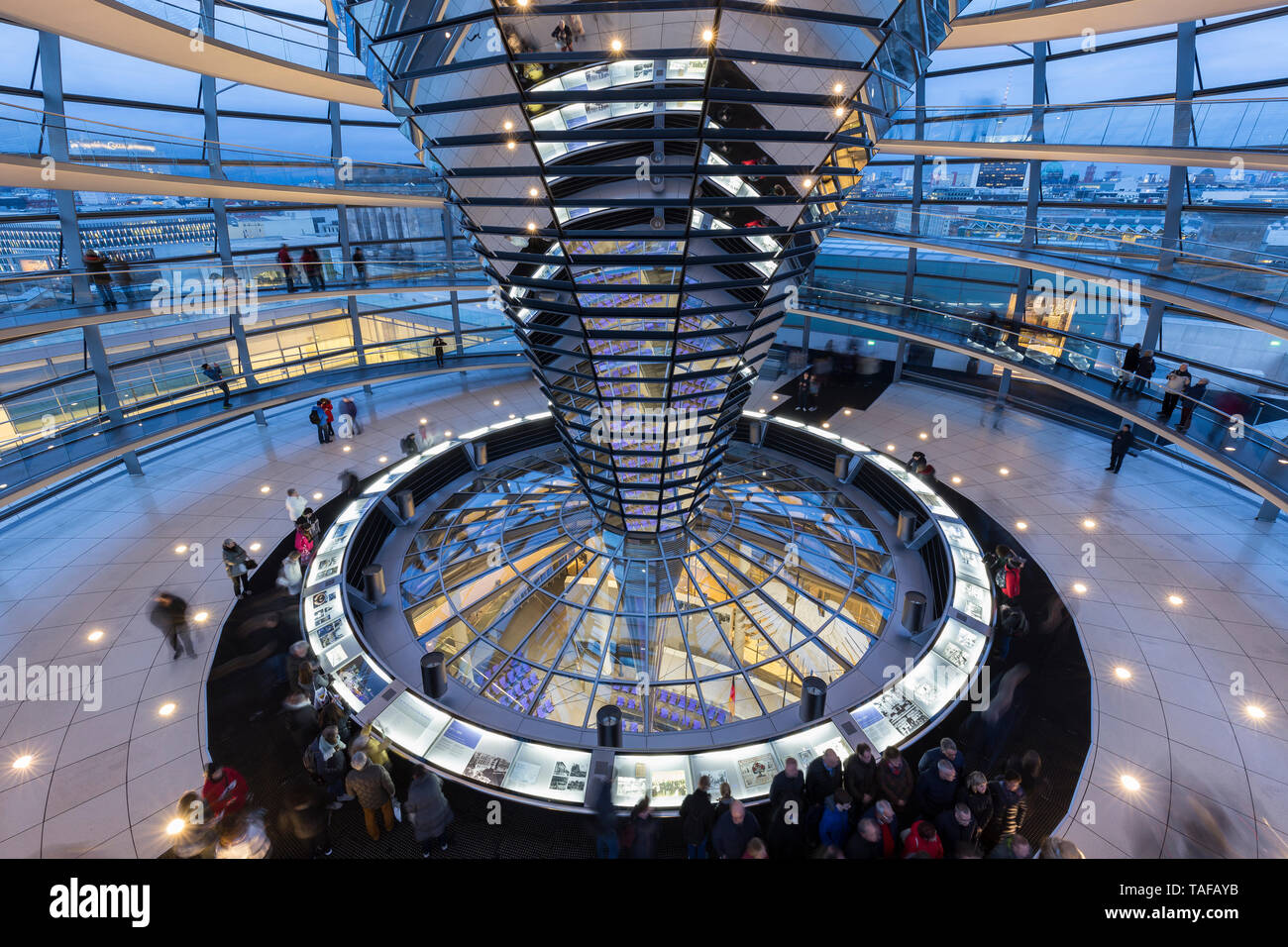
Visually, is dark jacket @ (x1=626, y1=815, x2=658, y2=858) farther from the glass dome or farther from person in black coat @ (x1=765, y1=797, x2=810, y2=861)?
the glass dome

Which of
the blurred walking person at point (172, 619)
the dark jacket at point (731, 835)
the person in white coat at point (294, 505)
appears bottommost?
the dark jacket at point (731, 835)

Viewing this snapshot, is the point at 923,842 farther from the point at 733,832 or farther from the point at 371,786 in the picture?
the point at 371,786

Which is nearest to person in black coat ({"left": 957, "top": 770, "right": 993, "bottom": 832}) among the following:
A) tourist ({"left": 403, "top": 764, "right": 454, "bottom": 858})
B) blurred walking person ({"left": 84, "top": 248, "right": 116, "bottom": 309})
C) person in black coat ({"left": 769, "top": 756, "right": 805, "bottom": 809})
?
person in black coat ({"left": 769, "top": 756, "right": 805, "bottom": 809})

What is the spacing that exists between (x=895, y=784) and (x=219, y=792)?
8136 mm

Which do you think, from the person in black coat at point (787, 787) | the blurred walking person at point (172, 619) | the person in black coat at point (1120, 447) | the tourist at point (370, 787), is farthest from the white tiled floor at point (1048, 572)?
the person in black coat at point (787, 787)

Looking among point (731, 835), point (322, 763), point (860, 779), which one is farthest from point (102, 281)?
point (860, 779)

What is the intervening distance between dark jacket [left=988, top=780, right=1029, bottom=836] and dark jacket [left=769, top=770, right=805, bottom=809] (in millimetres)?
2251

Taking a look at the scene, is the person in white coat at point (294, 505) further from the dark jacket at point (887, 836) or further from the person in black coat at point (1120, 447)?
the person in black coat at point (1120, 447)

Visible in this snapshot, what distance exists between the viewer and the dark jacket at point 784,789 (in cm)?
713

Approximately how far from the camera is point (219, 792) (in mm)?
7082

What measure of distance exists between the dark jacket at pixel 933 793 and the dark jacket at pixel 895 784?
0.53 ft

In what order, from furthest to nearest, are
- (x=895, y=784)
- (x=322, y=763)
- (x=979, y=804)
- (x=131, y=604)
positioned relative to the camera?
(x=131, y=604) < (x=322, y=763) < (x=895, y=784) < (x=979, y=804)
